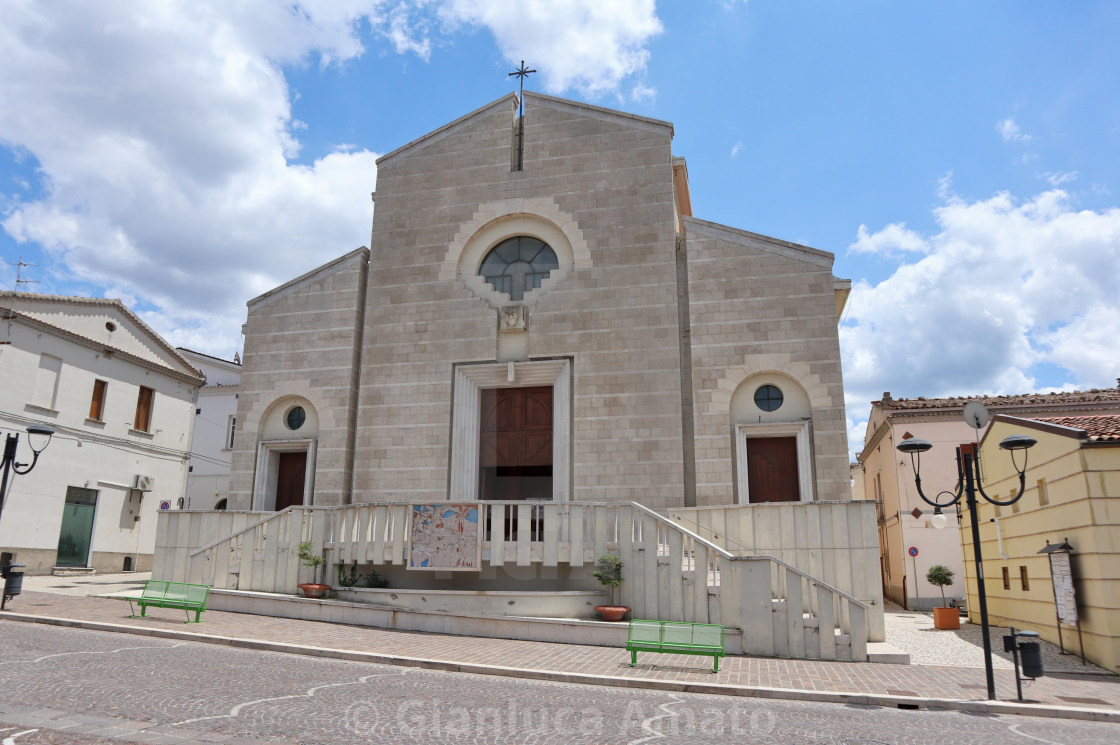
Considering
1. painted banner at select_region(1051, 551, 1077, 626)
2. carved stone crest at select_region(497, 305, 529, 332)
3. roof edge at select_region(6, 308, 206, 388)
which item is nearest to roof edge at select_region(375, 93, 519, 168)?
carved stone crest at select_region(497, 305, 529, 332)

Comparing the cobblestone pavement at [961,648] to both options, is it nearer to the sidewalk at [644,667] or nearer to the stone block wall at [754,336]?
the sidewalk at [644,667]

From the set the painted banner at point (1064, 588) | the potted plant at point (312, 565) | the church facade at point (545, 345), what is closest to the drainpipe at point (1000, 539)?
the painted banner at point (1064, 588)

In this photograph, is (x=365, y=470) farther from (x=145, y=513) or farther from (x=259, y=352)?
(x=145, y=513)

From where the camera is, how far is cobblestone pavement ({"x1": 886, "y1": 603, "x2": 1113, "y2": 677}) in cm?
1196

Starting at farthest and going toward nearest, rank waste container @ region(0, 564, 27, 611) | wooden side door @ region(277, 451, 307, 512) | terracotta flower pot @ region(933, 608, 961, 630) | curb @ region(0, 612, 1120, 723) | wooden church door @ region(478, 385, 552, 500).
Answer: wooden side door @ region(277, 451, 307, 512) → wooden church door @ region(478, 385, 552, 500) → terracotta flower pot @ region(933, 608, 961, 630) → waste container @ region(0, 564, 27, 611) → curb @ region(0, 612, 1120, 723)

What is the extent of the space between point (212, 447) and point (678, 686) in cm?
3230

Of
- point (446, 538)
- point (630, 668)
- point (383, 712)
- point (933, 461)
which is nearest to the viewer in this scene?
point (383, 712)

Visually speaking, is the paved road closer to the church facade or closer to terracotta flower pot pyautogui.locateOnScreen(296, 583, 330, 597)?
terracotta flower pot pyautogui.locateOnScreen(296, 583, 330, 597)

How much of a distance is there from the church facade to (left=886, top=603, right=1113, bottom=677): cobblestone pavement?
336cm

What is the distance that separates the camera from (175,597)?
45.8 ft

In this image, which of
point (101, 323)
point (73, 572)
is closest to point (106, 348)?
point (101, 323)

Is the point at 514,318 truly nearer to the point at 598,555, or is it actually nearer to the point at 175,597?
the point at 598,555

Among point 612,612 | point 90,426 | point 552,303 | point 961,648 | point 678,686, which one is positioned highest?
point 552,303

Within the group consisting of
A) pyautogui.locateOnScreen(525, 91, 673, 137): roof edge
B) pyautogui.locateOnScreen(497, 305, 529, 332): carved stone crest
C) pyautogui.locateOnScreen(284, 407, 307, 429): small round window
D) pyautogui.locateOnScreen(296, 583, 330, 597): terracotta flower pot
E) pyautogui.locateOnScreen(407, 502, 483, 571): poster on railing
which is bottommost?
pyautogui.locateOnScreen(296, 583, 330, 597): terracotta flower pot
